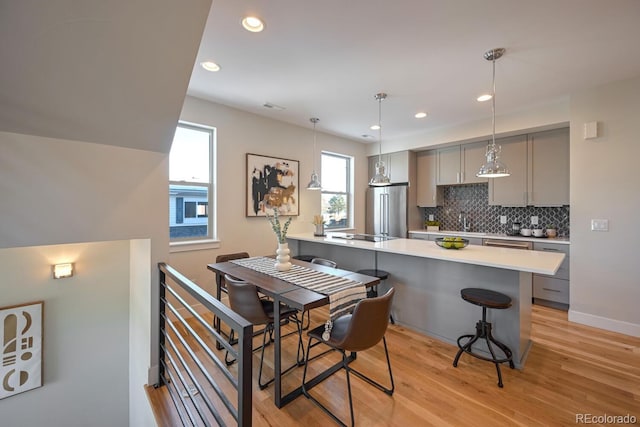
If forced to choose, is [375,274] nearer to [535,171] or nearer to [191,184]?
[191,184]

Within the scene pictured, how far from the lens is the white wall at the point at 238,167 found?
132 inches

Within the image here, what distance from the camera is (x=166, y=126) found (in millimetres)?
1792

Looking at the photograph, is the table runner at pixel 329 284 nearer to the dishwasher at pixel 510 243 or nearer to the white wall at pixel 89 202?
the white wall at pixel 89 202

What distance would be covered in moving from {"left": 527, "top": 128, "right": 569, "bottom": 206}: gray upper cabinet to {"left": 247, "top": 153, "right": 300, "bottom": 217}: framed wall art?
350 centimetres

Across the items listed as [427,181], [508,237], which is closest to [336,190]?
[427,181]

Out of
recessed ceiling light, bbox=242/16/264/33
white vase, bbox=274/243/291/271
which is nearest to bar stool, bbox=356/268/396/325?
white vase, bbox=274/243/291/271

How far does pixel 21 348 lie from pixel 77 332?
0.35 m

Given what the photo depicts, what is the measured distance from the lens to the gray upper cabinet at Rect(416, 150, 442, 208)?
4945 millimetres

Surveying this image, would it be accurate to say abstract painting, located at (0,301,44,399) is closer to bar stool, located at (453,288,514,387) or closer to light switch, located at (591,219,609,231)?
bar stool, located at (453,288,514,387)

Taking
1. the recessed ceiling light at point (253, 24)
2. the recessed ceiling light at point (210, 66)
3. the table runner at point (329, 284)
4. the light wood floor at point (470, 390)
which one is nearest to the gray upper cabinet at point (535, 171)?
the light wood floor at point (470, 390)

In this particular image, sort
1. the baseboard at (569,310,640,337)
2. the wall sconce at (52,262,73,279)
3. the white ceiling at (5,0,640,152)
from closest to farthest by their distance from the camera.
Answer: the white ceiling at (5,0,640,152) < the wall sconce at (52,262,73,279) < the baseboard at (569,310,640,337)

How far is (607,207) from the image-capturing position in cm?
292

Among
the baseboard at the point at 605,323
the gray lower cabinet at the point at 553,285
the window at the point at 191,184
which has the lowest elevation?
the baseboard at the point at 605,323

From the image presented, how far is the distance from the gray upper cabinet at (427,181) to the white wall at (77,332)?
4663mm
